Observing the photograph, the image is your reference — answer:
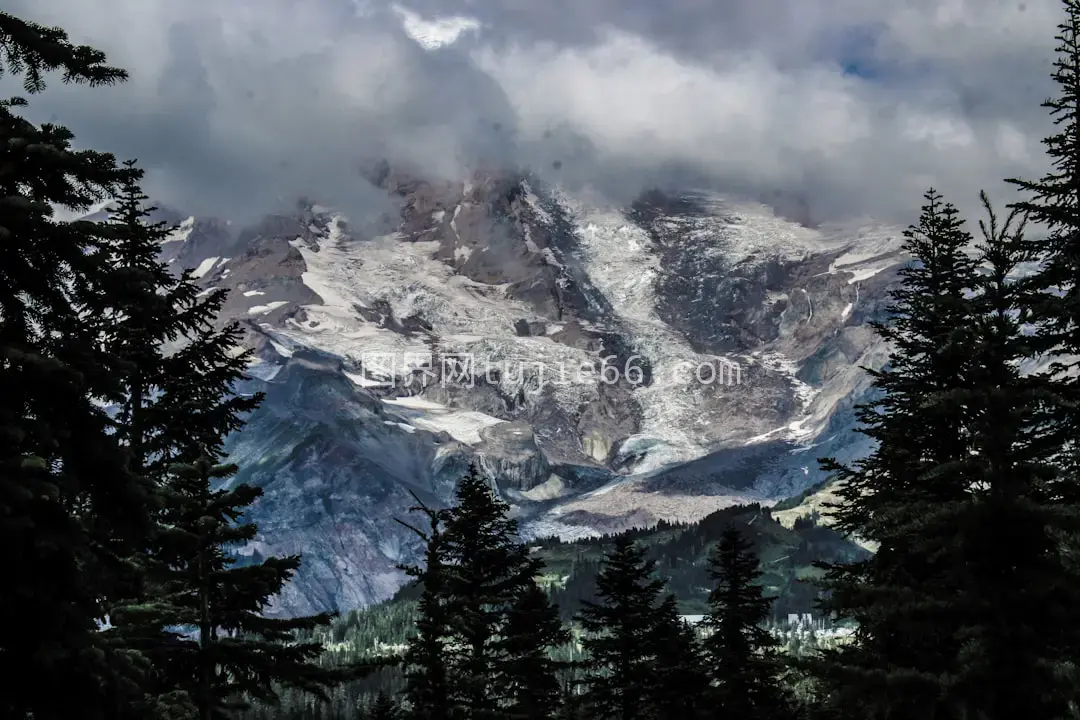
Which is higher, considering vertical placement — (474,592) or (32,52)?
(32,52)

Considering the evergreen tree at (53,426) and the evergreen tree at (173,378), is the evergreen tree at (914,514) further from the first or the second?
the evergreen tree at (173,378)

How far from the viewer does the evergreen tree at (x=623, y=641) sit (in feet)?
156


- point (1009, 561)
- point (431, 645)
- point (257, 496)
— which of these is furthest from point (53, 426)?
point (431, 645)

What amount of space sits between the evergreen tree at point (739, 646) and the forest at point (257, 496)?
1116 centimetres

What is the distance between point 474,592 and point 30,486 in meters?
27.5

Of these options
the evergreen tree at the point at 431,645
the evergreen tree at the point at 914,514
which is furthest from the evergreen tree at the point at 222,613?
the evergreen tree at the point at 914,514

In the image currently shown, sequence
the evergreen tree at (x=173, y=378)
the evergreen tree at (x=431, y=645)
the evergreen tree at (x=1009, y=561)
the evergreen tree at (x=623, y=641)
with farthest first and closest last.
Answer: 1. the evergreen tree at (x=623, y=641)
2. the evergreen tree at (x=431, y=645)
3. the evergreen tree at (x=173, y=378)
4. the evergreen tree at (x=1009, y=561)

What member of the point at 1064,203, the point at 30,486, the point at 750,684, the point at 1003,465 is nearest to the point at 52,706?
the point at 30,486

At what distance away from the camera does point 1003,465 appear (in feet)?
66.1

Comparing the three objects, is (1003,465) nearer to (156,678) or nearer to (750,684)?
(156,678)

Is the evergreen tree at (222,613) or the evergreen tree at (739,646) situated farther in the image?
the evergreen tree at (739,646)

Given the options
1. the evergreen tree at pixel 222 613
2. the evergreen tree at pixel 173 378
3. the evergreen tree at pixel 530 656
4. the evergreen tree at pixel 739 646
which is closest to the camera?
the evergreen tree at pixel 222 613

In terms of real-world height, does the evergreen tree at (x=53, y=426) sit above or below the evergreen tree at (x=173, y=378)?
below

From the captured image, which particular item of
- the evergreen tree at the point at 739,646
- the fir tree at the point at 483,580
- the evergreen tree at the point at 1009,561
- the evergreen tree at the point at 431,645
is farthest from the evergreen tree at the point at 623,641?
the evergreen tree at the point at 1009,561
